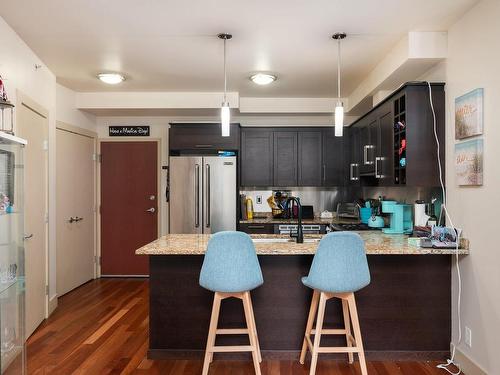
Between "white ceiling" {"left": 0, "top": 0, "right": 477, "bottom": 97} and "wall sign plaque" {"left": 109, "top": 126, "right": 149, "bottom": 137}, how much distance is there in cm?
121

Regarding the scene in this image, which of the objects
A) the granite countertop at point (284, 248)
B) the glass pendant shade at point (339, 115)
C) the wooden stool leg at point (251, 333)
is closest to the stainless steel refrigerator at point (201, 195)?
the granite countertop at point (284, 248)

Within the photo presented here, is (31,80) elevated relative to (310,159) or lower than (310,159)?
elevated

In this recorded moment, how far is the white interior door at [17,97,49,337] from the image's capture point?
3.36 metres

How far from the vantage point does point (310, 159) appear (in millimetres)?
5285

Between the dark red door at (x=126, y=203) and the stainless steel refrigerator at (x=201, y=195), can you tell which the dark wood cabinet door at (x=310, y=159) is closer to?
the stainless steel refrigerator at (x=201, y=195)

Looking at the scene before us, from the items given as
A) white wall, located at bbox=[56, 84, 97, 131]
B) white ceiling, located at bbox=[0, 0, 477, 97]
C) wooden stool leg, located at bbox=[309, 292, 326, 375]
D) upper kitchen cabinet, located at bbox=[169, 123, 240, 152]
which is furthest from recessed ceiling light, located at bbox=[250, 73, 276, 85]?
wooden stool leg, located at bbox=[309, 292, 326, 375]

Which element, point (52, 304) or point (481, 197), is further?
point (52, 304)

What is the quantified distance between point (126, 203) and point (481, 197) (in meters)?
4.53

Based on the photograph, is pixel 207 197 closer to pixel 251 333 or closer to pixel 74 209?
pixel 74 209

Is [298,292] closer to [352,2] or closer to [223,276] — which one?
[223,276]

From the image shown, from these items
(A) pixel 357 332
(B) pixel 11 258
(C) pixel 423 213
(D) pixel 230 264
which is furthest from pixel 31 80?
(C) pixel 423 213

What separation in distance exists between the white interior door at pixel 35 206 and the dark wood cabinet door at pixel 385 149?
10.5ft

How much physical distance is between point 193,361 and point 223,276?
93 cm

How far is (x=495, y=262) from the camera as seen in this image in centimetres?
241
